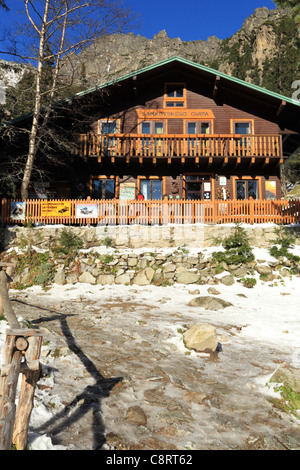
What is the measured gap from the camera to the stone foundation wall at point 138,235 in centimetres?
1296

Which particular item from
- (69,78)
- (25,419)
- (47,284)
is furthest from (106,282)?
(69,78)

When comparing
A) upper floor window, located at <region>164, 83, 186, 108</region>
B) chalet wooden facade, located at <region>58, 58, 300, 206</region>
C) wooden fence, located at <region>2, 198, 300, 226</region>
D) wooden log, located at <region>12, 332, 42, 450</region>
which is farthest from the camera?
upper floor window, located at <region>164, 83, 186, 108</region>

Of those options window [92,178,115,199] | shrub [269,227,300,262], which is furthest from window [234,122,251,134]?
window [92,178,115,199]

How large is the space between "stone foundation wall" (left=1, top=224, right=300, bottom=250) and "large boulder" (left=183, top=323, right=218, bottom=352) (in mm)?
6921

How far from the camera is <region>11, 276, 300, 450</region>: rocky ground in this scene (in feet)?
11.0

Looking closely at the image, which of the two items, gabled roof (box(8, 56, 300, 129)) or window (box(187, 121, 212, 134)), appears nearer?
gabled roof (box(8, 56, 300, 129))

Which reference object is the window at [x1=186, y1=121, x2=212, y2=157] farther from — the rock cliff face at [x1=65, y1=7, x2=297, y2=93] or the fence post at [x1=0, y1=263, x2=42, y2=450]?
the rock cliff face at [x1=65, y1=7, x2=297, y2=93]

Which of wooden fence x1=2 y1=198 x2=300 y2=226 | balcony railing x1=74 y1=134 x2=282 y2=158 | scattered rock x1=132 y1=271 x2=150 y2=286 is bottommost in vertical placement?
scattered rock x1=132 y1=271 x2=150 y2=286

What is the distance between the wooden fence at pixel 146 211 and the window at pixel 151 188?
5109 millimetres

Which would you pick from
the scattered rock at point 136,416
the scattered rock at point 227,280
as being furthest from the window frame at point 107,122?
the scattered rock at point 136,416

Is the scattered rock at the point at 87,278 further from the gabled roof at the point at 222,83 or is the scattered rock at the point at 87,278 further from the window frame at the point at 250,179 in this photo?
the window frame at the point at 250,179

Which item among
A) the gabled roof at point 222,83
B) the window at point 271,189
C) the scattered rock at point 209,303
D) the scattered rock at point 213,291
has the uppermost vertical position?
A: the gabled roof at point 222,83

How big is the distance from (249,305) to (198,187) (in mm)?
11115
